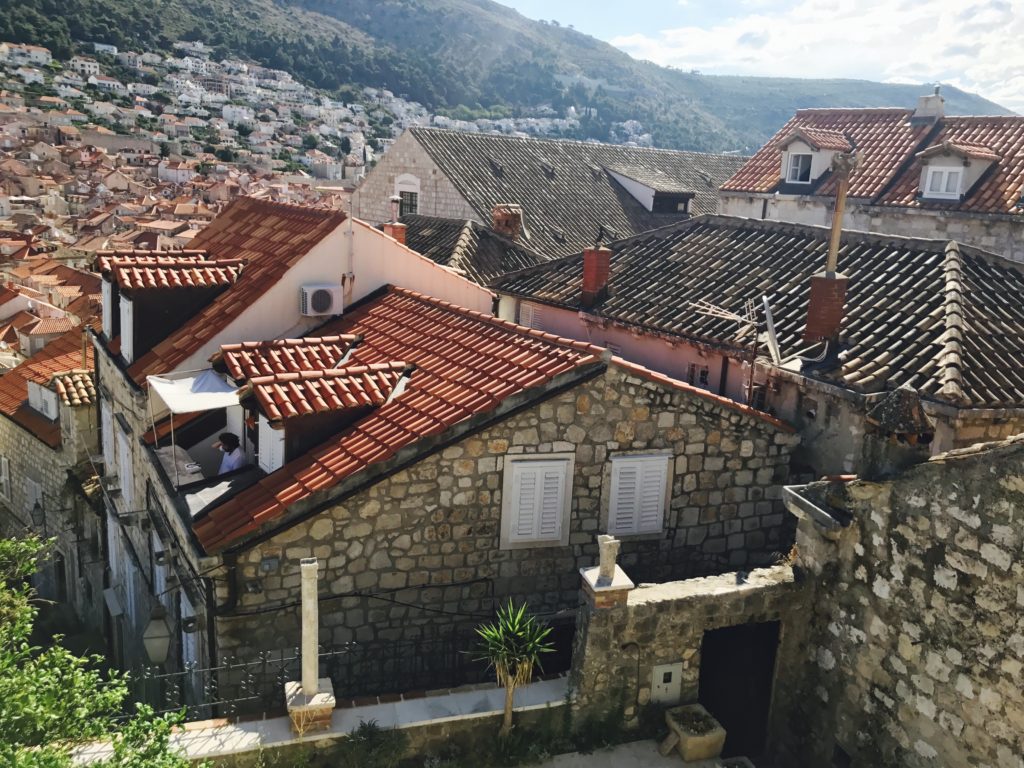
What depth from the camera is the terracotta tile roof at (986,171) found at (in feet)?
75.7

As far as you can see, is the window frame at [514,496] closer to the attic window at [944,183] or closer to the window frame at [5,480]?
the attic window at [944,183]

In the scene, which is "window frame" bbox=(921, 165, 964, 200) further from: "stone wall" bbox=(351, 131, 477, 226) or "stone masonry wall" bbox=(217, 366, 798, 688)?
"stone masonry wall" bbox=(217, 366, 798, 688)

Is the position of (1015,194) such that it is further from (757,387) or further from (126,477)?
(126,477)

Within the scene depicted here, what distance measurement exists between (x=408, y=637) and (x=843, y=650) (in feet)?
15.5

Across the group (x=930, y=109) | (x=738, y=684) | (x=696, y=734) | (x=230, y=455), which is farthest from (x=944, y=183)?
(x=230, y=455)

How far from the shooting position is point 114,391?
50.5 ft

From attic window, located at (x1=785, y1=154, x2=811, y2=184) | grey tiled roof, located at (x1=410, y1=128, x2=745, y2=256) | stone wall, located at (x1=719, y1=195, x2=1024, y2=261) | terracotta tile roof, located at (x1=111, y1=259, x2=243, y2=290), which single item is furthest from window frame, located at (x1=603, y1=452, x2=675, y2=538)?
attic window, located at (x1=785, y1=154, x2=811, y2=184)

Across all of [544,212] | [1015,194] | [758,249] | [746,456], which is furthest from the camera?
[544,212]

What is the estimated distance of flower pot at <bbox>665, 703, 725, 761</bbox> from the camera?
28.7ft

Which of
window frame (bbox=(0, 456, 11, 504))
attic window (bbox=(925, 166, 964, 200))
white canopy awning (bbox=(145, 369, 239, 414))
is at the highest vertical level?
attic window (bbox=(925, 166, 964, 200))

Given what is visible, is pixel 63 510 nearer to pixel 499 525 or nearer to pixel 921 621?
pixel 499 525

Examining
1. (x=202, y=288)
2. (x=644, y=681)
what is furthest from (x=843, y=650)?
(x=202, y=288)

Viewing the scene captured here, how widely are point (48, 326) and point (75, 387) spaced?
13407 mm

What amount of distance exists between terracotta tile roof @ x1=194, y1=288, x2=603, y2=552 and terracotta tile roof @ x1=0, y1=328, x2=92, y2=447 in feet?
42.1
